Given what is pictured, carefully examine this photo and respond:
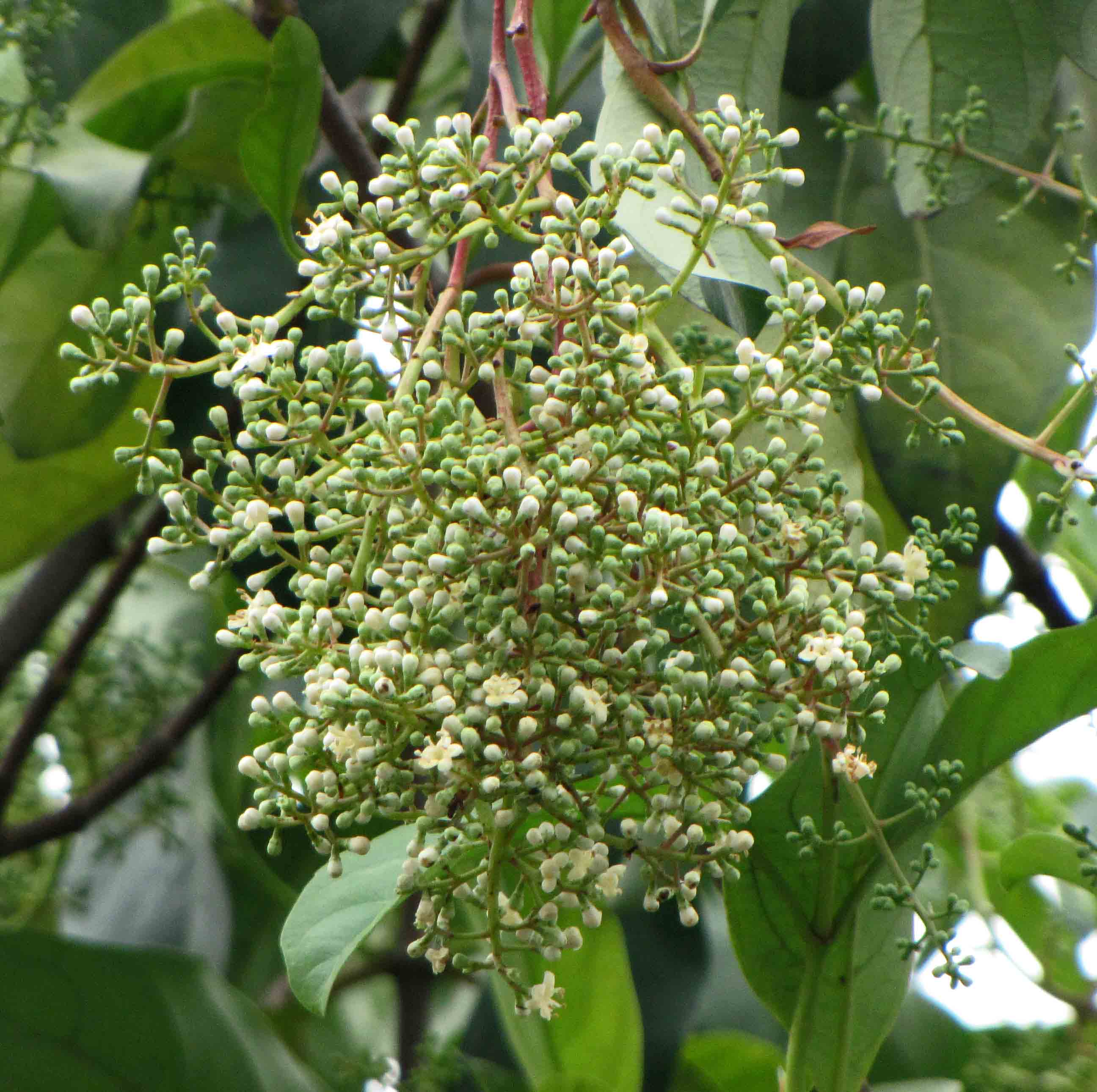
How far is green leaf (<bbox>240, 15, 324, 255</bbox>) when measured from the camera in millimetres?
653

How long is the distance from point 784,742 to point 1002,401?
361 mm

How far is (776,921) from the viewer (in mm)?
686

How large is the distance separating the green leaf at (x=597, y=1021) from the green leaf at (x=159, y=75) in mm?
621

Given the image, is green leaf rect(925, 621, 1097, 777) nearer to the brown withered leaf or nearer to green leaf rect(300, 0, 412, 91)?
the brown withered leaf

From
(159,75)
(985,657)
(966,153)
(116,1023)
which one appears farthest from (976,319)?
(116,1023)

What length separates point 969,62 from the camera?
2.63 ft

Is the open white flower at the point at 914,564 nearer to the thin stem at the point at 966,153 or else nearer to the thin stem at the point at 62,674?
the thin stem at the point at 966,153

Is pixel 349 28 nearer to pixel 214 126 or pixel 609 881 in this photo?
pixel 214 126

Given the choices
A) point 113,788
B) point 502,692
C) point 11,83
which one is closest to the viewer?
point 502,692

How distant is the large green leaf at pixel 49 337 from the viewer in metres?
0.94

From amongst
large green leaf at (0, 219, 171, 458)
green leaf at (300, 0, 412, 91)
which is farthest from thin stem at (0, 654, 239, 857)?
green leaf at (300, 0, 412, 91)

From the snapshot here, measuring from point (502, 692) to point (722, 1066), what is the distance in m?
0.69

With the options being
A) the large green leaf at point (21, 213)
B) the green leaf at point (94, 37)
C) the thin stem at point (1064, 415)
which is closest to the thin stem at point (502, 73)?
the thin stem at point (1064, 415)

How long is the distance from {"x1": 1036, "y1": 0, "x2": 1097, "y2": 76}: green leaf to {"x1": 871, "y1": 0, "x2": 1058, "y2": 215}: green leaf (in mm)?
19
